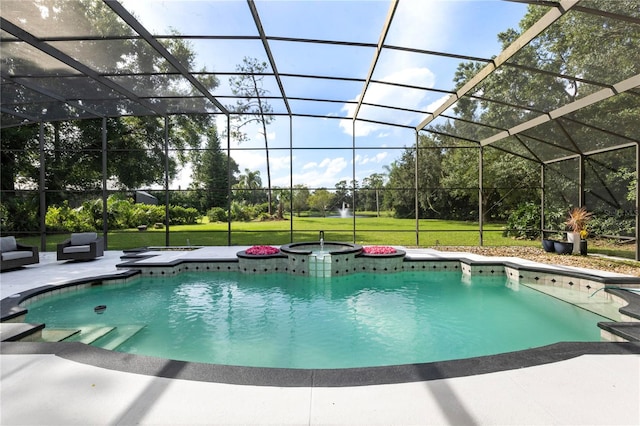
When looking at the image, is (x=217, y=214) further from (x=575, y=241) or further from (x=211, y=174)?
(x=575, y=241)

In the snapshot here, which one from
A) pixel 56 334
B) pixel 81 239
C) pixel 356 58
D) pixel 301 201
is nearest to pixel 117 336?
pixel 56 334

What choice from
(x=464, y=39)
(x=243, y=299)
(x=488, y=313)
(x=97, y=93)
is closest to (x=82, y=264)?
(x=97, y=93)

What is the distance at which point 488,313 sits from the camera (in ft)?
17.4

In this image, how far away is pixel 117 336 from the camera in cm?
420

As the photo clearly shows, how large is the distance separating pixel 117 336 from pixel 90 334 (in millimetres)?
358

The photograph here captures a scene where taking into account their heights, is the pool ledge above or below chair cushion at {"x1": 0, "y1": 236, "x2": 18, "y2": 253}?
below

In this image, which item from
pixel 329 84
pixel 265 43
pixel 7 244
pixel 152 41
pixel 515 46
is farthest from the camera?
pixel 329 84

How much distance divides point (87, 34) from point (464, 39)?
21.4ft

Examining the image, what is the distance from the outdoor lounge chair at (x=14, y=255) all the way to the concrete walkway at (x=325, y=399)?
6060 millimetres

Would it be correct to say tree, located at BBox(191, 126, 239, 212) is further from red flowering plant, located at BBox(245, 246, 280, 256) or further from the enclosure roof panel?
red flowering plant, located at BBox(245, 246, 280, 256)

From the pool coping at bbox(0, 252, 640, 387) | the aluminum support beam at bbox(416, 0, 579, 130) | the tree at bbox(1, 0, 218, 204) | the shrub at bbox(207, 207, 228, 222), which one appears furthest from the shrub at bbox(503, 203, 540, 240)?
the shrub at bbox(207, 207, 228, 222)

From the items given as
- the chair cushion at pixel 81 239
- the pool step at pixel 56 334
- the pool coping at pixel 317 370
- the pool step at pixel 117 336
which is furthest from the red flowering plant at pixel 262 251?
the pool coping at pixel 317 370

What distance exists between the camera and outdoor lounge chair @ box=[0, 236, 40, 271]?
691 cm

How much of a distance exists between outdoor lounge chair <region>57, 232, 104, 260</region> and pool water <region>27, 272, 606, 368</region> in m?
2.38
